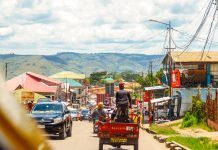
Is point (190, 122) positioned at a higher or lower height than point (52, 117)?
lower

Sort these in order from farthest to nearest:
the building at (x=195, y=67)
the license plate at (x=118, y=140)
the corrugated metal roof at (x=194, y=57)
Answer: the corrugated metal roof at (x=194, y=57) < the building at (x=195, y=67) < the license plate at (x=118, y=140)

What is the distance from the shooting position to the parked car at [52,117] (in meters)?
22.4

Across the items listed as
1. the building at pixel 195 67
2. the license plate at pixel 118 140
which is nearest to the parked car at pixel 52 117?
the license plate at pixel 118 140

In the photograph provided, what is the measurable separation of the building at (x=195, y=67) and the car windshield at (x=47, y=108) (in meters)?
→ 41.5

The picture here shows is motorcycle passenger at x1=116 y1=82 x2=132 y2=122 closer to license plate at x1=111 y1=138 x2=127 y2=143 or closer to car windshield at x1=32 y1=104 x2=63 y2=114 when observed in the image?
license plate at x1=111 y1=138 x2=127 y2=143

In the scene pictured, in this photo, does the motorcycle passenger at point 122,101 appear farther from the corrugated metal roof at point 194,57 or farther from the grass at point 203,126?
the corrugated metal roof at point 194,57

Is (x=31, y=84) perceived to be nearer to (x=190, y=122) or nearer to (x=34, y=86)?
(x=34, y=86)

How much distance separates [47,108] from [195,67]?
5211cm

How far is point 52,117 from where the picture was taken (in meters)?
22.5

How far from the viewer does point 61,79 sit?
432 feet

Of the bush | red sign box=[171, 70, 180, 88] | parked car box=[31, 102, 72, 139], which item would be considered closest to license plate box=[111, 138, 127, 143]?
parked car box=[31, 102, 72, 139]

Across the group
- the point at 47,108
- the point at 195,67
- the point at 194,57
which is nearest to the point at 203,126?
the point at 47,108

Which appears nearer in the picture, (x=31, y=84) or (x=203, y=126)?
(x=203, y=126)

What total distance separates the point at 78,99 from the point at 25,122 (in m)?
151
